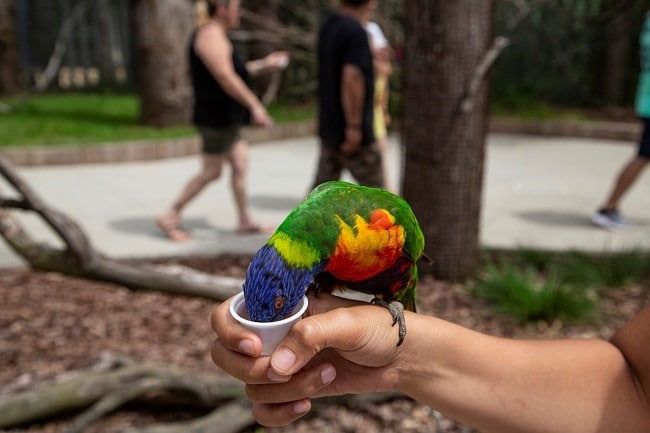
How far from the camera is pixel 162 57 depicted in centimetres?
743

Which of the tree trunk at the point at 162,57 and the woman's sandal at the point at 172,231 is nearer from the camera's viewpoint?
the woman's sandal at the point at 172,231

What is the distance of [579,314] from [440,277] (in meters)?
0.77

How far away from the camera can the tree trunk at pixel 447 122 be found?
313 centimetres

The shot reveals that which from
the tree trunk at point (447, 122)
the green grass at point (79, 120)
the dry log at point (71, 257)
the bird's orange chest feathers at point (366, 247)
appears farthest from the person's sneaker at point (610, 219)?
the green grass at point (79, 120)

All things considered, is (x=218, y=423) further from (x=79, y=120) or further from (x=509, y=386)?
(x=79, y=120)

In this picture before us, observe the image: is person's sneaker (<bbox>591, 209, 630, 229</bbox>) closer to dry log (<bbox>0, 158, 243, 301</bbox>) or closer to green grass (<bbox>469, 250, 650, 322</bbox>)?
green grass (<bbox>469, 250, 650, 322</bbox>)

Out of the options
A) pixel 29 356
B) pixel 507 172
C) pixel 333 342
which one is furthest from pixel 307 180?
pixel 333 342

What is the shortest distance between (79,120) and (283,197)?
3956mm

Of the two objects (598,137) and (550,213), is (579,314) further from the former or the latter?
(598,137)

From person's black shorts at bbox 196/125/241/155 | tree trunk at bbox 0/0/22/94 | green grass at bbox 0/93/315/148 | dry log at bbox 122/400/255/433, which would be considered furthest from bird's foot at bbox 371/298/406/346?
tree trunk at bbox 0/0/22/94

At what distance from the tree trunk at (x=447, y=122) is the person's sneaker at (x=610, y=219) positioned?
162cm

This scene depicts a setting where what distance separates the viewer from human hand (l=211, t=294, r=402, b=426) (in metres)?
1.02

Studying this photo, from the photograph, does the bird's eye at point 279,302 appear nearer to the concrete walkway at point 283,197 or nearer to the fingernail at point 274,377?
the fingernail at point 274,377

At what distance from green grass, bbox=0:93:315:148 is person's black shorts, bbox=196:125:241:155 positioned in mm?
3455
